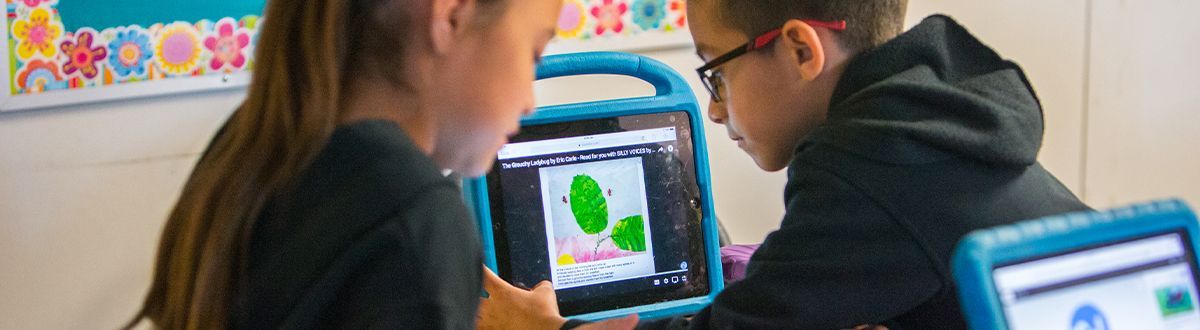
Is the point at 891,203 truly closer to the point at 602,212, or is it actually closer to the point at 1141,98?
the point at 602,212

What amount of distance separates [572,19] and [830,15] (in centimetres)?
71

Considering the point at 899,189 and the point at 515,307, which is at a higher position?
the point at 899,189

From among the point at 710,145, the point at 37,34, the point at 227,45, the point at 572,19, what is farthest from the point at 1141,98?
the point at 37,34

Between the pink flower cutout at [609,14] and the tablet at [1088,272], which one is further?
the pink flower cutout at [609,14]

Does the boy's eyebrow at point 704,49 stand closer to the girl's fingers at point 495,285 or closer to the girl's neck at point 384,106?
the girl's fingers at point 495,285

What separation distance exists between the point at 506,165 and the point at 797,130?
0.82ft

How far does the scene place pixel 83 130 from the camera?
1.39 meters

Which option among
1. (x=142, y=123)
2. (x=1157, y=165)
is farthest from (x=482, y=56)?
(x=1157, y=165)

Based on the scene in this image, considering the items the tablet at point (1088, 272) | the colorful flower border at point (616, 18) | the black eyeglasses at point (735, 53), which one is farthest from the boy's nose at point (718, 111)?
the colorful flower border at point (616, 18)

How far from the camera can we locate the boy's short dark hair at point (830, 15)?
0.91 meters

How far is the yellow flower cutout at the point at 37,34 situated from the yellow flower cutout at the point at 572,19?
0.63m

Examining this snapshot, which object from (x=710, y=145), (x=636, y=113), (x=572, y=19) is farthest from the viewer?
(x=710, y=145)

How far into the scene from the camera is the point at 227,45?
4.71 ft

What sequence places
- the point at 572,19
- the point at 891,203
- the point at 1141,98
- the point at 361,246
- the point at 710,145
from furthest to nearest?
the point at 1141,98
the point at 710,145
the point at 572,19
the point at 891,203
the point at 361,246
